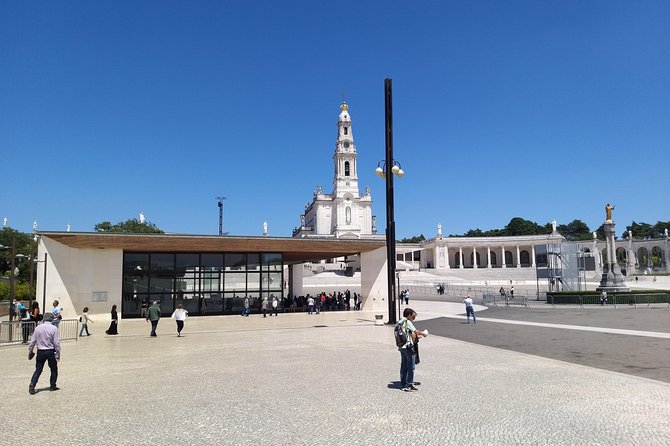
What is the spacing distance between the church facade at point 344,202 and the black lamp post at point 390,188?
83.1 m

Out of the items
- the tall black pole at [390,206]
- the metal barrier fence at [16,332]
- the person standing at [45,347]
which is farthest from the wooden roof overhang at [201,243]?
the person standing at [45,347]

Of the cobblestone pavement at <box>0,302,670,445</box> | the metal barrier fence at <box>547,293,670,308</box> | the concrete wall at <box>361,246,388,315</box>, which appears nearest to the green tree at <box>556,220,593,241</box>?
the metal barrier fence at <box>547,293,670,308</box>

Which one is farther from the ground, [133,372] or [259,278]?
[259,278]

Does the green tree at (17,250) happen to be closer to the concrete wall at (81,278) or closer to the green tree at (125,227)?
the green tree at (125,227)

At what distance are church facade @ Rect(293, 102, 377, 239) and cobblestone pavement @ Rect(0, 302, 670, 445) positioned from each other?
3687 inches

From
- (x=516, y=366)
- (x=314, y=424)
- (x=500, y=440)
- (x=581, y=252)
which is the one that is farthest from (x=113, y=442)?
(x=581, y=252)

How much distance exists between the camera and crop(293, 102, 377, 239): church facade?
10925cm

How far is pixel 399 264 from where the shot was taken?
95.2 m

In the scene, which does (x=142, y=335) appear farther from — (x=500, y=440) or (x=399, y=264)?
(x=399, y=264)

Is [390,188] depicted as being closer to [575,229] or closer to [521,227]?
[521,227]

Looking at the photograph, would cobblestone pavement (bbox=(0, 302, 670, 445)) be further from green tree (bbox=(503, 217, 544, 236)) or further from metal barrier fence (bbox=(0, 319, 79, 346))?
green tree (bbox=(503, 217, 544, 236))

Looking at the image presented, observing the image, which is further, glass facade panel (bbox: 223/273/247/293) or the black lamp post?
glass facade panel (bbox: 223/273/247/293)

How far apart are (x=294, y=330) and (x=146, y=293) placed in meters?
13.0

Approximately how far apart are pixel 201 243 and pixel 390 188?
455 inches
